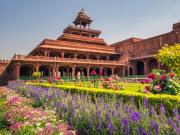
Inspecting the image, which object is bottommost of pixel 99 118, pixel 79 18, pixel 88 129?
pixel 88 129

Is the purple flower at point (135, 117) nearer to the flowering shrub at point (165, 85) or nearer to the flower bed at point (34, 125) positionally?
the flower bed at point (34, 125)

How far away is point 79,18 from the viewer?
52.0m

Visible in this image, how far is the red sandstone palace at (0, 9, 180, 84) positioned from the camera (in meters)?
32.6

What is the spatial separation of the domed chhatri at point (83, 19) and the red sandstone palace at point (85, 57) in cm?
439

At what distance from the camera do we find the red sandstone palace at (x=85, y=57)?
3259cm

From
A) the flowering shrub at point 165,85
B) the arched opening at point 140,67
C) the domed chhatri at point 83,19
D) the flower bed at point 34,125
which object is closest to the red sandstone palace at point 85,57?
the arched opening at point 140,67

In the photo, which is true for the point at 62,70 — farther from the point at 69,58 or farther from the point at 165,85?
the point at 165,85

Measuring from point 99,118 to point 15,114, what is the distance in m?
2.63

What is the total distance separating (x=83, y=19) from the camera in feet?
172

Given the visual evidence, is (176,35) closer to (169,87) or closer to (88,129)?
(169,87)

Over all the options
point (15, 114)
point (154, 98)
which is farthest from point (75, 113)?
point (154, 98)

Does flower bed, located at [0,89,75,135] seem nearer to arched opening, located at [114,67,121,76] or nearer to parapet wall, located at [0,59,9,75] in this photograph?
arched opening, located at [114,67,121,76]

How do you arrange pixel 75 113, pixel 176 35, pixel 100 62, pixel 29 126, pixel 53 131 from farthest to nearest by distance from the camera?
1. pixel 100 62
2. pixel 176 35
3. pixel 75 113
4. pixel 29 126
5. pixel 53 131

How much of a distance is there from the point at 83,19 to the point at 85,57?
1484 cm
